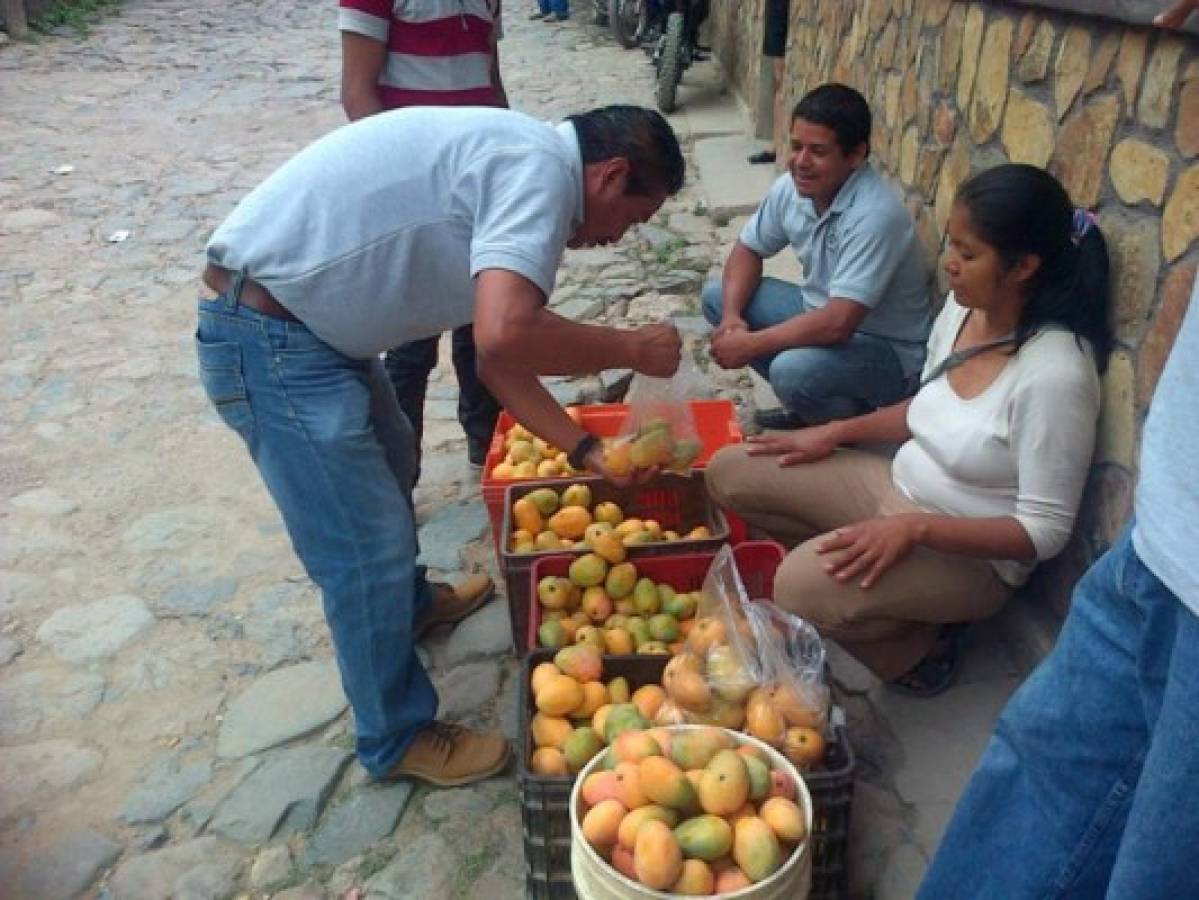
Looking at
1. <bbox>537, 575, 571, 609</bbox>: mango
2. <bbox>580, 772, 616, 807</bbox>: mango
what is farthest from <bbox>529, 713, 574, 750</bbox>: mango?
<bbox>537, 575, 571, 609</bbox>: mango

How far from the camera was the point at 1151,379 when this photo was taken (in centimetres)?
225

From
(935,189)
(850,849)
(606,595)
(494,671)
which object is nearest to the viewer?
(850,849)

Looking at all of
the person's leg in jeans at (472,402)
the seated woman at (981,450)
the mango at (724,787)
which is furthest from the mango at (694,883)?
the person's leg in jeans at (472,402)

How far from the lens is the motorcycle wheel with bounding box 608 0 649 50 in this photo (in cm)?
1194

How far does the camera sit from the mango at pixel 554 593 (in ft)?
9.25

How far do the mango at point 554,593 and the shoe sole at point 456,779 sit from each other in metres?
0.41

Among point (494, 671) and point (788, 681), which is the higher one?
point (788, 681)

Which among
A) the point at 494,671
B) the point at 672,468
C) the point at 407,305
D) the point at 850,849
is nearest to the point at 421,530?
the point at 494,671

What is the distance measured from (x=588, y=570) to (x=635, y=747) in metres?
0.84

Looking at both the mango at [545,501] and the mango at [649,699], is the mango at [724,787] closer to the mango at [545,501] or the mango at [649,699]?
the mango at [649,699]

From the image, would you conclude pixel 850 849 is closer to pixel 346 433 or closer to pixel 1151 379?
pixel 1151 379

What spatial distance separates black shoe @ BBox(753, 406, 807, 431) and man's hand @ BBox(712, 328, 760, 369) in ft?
1.66

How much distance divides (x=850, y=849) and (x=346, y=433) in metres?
1.51

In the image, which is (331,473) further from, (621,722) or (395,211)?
(621,722)
